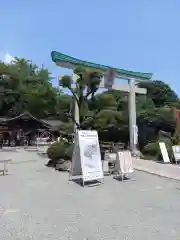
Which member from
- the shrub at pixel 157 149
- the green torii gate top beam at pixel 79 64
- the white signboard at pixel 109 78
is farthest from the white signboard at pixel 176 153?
the green torii gate top beam at pixel 79 64

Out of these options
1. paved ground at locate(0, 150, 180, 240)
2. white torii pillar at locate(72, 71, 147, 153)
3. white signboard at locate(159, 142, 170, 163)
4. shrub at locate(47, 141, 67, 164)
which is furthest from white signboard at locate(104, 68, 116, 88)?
paved ground at locate(0, 150, 180, 240)

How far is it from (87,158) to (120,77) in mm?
14097

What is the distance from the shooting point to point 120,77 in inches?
938

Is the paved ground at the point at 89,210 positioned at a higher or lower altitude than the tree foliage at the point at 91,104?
lower

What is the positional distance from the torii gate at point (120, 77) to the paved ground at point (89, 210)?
11.5 metres

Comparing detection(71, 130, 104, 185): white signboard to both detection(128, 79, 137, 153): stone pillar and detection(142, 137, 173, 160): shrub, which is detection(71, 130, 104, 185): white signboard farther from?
detection(128, 79, 137, 153): stone pillar

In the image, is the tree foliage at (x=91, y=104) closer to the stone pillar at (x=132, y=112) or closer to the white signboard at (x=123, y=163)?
the stone pillar at (x=132, y=112)

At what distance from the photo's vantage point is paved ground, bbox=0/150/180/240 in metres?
5.48

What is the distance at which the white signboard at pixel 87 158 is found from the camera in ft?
34.1

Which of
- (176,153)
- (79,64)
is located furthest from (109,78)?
(176,153)

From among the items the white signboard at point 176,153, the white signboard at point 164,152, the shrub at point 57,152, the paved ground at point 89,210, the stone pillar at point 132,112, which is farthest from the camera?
the stone pillar at point 132,112

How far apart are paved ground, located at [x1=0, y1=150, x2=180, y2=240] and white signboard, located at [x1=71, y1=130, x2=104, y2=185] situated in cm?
48

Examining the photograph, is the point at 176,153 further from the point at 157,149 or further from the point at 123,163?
the point at 123,163

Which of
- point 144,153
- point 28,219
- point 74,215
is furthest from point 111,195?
point 144,153
